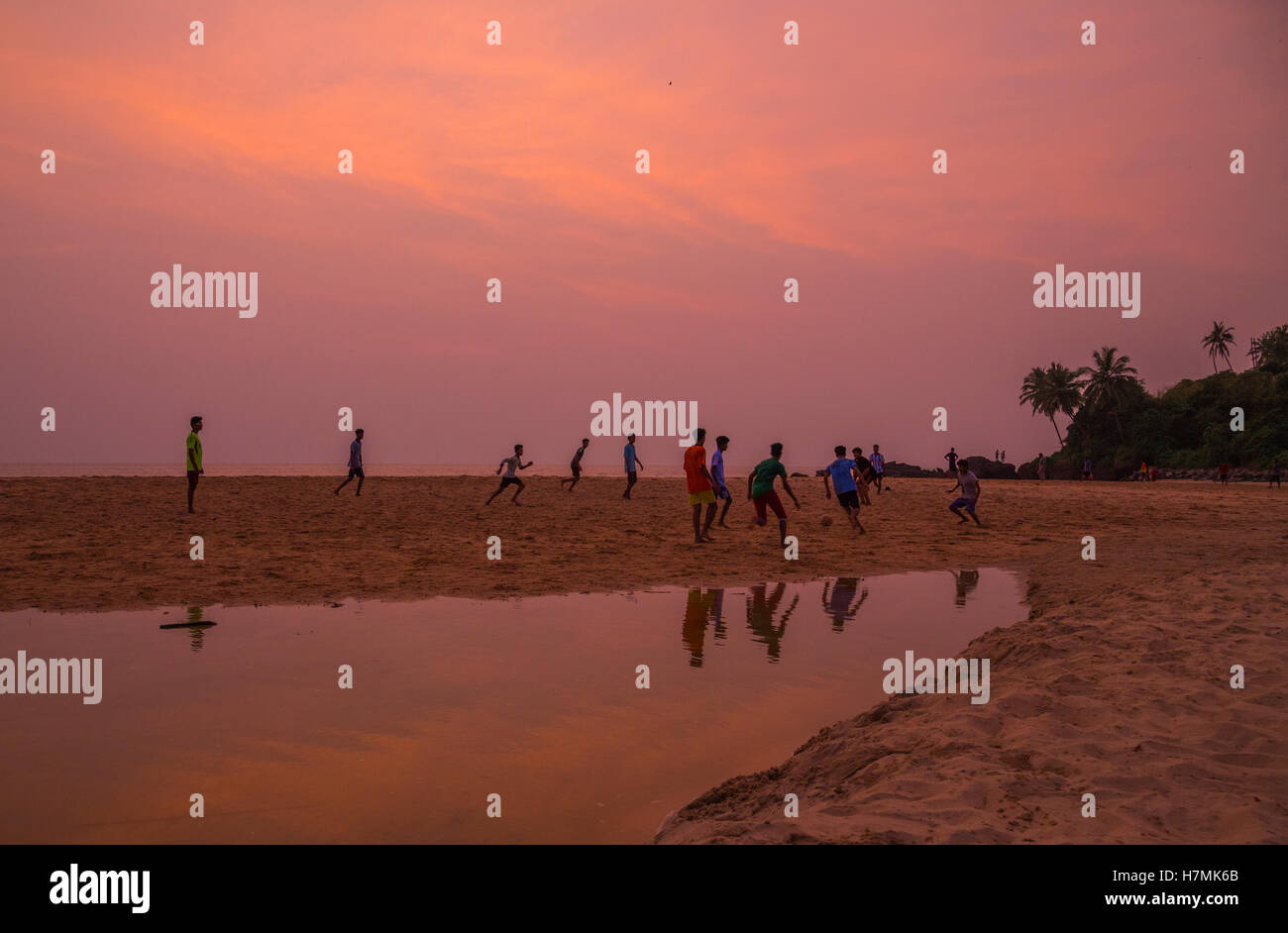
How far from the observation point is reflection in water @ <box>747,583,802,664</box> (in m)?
8.05

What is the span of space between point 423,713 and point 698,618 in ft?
13.8

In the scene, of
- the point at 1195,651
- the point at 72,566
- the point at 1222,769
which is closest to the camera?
the point at 1222,769

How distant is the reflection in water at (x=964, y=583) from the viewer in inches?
419

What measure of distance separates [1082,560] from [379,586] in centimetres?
1133

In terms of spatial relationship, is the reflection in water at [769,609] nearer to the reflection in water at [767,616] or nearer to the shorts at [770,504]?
the reflection in water at [767,616]

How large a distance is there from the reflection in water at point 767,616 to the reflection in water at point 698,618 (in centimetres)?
36

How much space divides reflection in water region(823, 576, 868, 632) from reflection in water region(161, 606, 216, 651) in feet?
21.1

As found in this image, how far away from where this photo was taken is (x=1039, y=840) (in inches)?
126

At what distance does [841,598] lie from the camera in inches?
423

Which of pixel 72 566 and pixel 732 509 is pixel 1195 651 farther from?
pixel 732 509

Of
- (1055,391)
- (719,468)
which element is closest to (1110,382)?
(1055,391)

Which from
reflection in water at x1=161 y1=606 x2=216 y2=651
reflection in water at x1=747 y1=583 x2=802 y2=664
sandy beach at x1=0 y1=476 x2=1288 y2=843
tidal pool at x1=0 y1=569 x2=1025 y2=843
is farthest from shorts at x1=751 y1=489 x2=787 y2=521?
reflection in water at x1=161 y1=606 x2=216 y2=651
